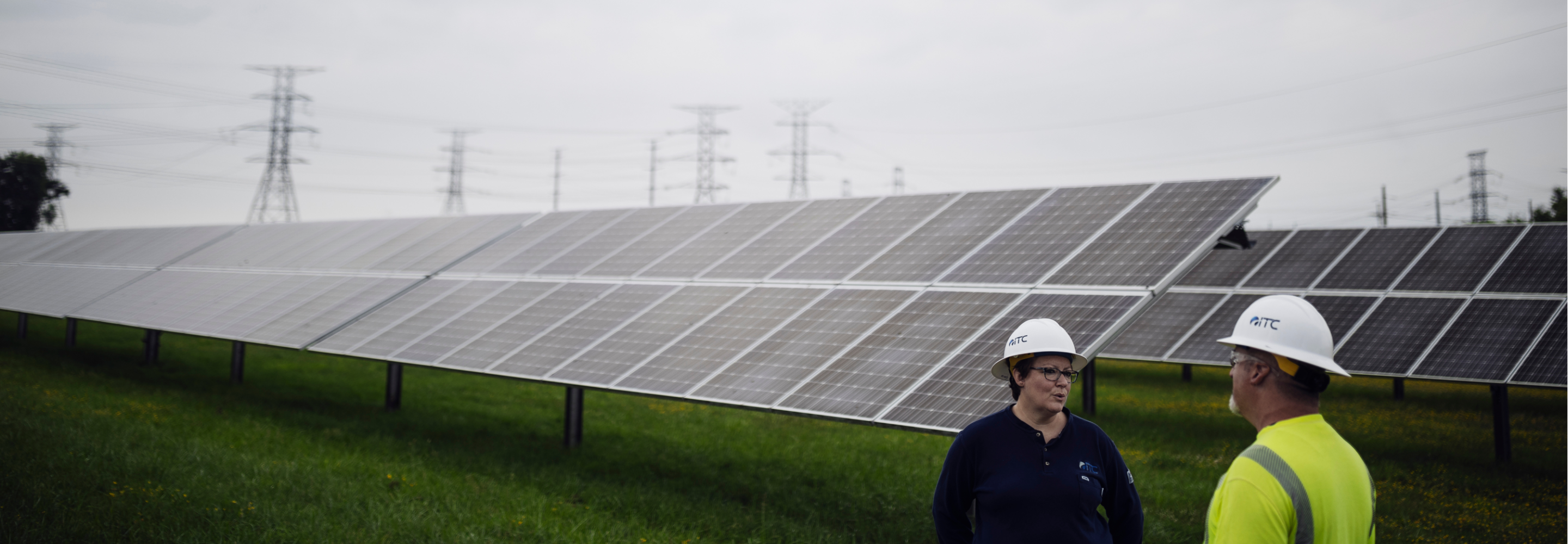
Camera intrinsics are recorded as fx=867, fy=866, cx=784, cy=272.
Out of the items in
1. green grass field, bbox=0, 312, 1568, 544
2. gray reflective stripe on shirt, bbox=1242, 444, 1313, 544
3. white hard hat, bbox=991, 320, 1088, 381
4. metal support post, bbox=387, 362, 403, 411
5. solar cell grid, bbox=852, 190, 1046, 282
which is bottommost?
green grass field, bbox=0, 312, 1568, 544

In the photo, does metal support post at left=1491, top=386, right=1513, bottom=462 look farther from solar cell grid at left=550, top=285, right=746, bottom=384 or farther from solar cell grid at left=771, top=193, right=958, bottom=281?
solar cell grid at left=550, top=285, right=746, bottom=384

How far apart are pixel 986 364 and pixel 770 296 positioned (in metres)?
4.06

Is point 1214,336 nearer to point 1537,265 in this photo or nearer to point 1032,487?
point 1537,265

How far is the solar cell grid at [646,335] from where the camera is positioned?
10469 millimetres

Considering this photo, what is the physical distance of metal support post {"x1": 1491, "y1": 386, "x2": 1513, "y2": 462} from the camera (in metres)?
14.2

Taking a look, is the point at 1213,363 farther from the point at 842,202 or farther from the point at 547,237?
the point at 547,237

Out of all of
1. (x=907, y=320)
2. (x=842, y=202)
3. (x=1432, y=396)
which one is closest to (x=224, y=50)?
(x=842, y=202)

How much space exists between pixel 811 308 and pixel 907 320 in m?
1.51

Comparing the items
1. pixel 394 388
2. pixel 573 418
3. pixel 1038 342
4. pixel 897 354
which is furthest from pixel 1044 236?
pixel 394 388

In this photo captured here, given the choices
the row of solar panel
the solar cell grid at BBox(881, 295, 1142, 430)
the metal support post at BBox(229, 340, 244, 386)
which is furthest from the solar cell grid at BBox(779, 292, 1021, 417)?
the metal support post at BBox(229, 340, 244, 386)

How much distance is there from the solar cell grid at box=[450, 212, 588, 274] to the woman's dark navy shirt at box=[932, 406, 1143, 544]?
1318 centimetres

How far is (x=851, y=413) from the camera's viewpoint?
7926 mm

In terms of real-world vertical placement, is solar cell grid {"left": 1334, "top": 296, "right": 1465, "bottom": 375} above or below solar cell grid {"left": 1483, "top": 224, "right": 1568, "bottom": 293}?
below

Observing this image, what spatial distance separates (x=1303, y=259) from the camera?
20.6 metres
